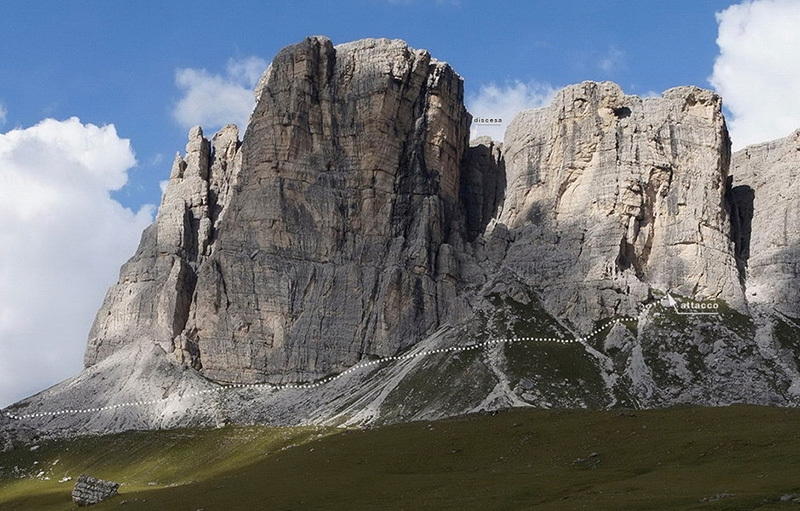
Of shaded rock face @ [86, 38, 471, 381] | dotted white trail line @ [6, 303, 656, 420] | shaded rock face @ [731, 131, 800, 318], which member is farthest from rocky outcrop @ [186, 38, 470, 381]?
shaded rock face @ [731, 131, 800, 318]

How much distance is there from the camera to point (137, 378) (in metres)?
182

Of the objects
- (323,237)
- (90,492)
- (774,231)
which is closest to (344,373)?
(323,237)

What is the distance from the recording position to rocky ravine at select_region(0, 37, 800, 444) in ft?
534

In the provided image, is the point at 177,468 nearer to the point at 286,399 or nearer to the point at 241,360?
the point at 286,399

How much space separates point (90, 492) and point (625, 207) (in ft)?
390

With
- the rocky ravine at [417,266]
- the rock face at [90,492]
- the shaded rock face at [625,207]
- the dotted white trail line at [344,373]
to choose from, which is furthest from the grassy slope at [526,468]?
the shaded rock face at [625,207]

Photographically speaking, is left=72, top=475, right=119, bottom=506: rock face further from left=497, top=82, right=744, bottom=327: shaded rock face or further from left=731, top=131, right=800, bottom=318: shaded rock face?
left=731, top=131, right=800, bottom=318: shaded rock face

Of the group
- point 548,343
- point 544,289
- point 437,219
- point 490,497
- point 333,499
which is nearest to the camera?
point 490,497

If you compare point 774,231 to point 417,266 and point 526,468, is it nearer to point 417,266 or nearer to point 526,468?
point 417,266

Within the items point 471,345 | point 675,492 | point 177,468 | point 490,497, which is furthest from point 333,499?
point 471,345

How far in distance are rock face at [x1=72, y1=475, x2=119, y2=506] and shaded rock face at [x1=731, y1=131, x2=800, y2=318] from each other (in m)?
116

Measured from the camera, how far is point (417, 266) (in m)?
186

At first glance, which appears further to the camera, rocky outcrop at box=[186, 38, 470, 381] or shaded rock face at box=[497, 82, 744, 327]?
rocky outcrop at box=[186, 38, 470, 381]

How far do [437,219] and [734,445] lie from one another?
129123 mm
